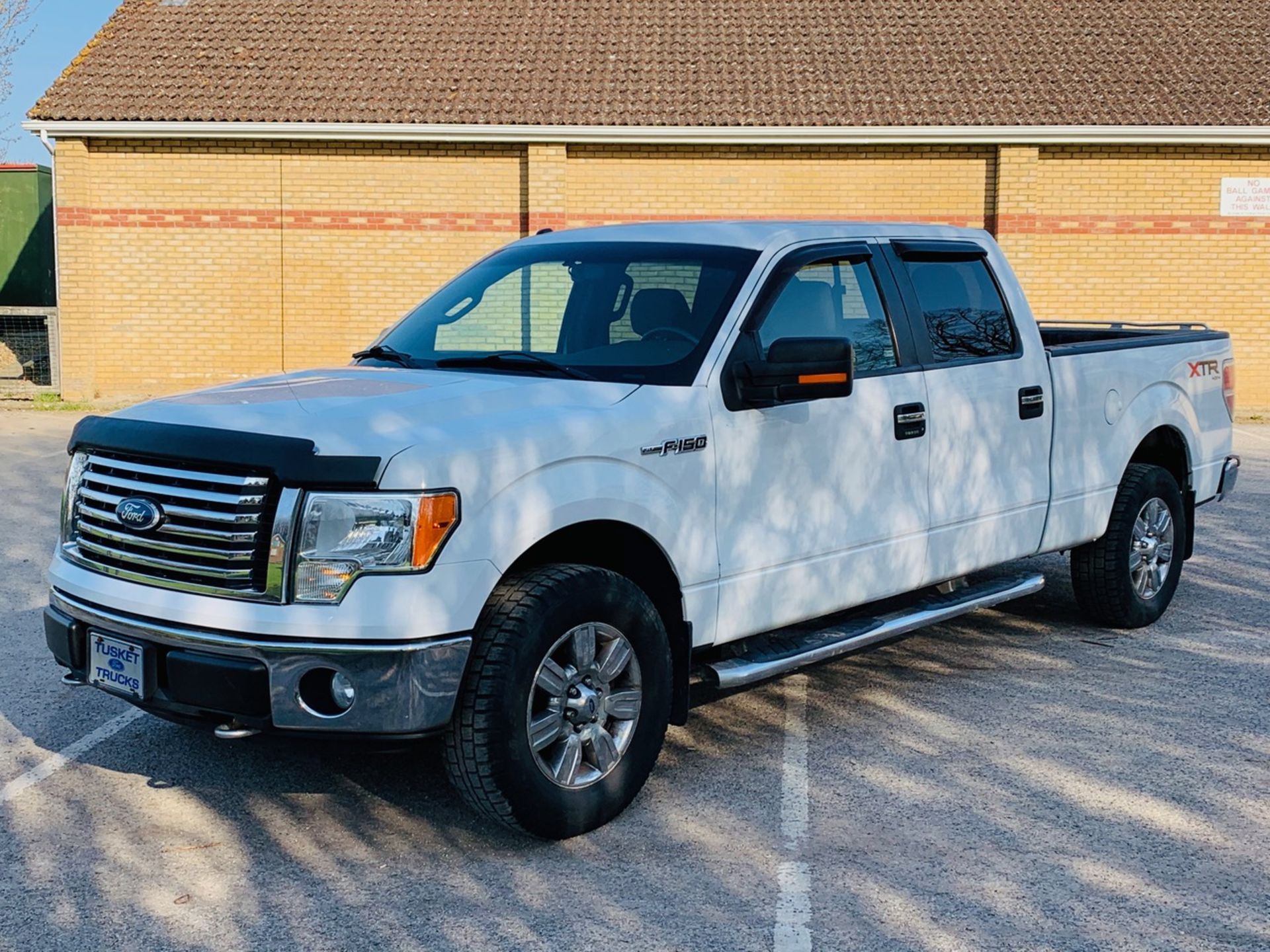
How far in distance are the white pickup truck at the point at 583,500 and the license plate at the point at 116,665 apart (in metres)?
0.01

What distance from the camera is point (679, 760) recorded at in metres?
5.34

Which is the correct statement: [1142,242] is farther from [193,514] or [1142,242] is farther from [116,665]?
[116,665]

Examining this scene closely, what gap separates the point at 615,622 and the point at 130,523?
1566 millimetres

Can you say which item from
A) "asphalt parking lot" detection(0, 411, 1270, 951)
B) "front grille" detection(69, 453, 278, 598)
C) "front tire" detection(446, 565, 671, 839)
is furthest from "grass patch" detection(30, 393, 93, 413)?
"front tire" detection(446, 565, 671, 839)

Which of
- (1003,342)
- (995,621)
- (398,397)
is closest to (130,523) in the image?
(398,397)

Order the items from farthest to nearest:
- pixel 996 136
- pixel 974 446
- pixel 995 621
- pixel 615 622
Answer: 1. pixel 996 136
2. pixel 995 621
3. pixel 974 446
4. pixel 615 622

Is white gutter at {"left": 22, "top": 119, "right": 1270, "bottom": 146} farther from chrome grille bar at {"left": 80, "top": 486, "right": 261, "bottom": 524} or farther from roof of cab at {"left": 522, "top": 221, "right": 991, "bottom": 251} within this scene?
chrome grille bar at {"left": 80, "top": 486, "right": 261, "bottom": 524}

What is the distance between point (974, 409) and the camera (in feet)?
20.1

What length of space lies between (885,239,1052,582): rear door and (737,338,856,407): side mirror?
98 centimetres

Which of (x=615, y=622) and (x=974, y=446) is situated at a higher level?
(x=974, y=446)

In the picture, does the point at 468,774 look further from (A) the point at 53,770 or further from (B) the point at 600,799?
(A) the point at 53,770

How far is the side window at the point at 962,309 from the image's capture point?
242 inches

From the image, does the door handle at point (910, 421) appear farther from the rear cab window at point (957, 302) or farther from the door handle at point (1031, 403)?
the door handle at point (1031, 403)

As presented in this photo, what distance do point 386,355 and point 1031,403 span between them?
2.91 metres
